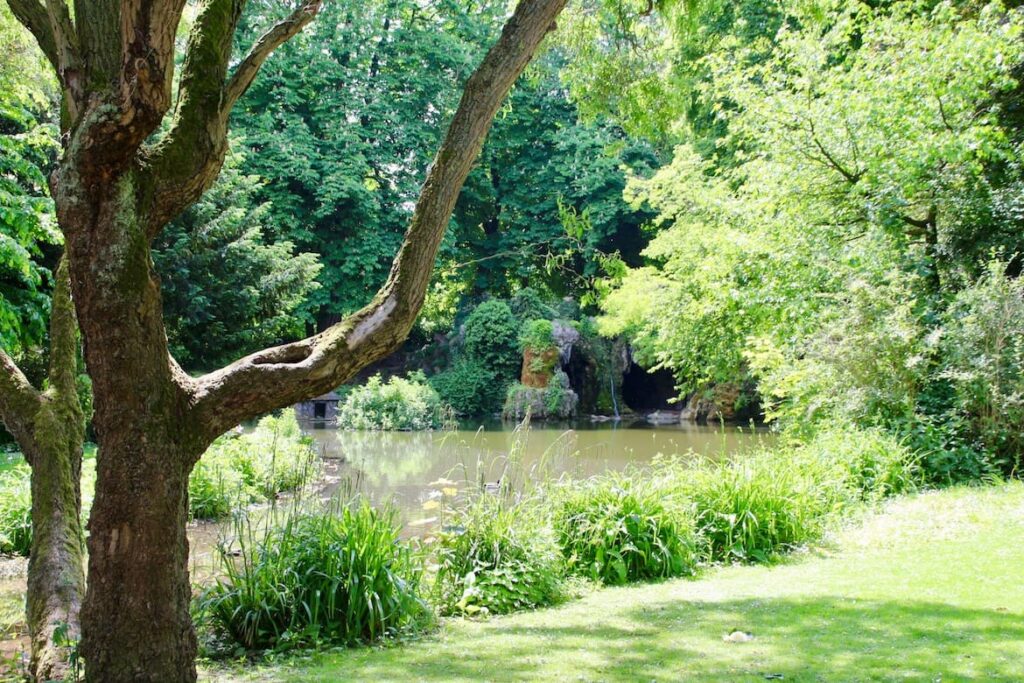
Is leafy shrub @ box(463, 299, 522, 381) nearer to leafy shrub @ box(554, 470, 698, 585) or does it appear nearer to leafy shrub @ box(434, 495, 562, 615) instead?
leafy shrub @ box(554, 470, 698, 585)

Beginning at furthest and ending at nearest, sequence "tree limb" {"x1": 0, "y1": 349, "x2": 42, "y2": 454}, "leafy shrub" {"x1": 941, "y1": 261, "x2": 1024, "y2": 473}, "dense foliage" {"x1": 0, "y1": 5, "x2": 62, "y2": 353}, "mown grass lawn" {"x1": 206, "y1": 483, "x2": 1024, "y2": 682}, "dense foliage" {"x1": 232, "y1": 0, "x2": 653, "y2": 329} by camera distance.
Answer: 1. "dense foliage" {"x1": 232, "y1": 0, "x2": 653, "y2": 329}
2. "leafy shrub" {"x1": 941, "y1": 261, "x2": 1024, "y2": 473}
3. "dense foliage" {"x1": 0, "y1": 5, "x2": 62, "y2": 353}
4. "tree limb" {"x1": 0, "y1": 349, "x2": 42, "y2": 454}
5. "mown grass lawn" {"x1": 206, "y1": 483, "x2": 1024, "y2": 682}

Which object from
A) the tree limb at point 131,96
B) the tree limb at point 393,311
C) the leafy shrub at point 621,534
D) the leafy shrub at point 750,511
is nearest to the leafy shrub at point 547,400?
the leafy shrub at point 750,511

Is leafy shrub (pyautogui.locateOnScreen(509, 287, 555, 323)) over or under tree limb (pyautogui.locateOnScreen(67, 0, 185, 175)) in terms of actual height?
over

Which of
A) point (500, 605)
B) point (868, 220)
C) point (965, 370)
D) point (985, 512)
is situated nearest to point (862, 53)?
point (868, 220)

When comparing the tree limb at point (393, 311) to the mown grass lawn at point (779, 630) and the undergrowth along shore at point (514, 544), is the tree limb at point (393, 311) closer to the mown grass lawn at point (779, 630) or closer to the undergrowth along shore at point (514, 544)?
the mown grass lawn at point (779, 630)

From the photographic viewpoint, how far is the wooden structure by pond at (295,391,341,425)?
2828 centimetres

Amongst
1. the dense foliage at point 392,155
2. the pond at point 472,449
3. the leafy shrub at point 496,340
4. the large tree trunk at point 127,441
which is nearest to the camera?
the large tree trunk at point 127,441

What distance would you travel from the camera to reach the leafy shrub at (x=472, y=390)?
29219 millimetres

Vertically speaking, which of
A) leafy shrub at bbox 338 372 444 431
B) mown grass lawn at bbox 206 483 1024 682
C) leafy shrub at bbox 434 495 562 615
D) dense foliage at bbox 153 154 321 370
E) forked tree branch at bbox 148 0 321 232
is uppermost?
dense foliage at bbox 153 154 321 370

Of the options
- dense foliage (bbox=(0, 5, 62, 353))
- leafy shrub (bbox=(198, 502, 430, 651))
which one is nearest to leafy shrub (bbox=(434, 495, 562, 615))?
leafy shrub (bbox=(198, 502, 430, 651))

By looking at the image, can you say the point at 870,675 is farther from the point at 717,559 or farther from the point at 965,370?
the point at 965,370

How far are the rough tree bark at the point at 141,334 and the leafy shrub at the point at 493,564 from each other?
7.75 feet

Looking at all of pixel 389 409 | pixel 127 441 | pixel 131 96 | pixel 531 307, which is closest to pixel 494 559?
pixel 127 441

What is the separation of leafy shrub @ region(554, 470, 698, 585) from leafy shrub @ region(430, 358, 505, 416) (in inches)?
873
